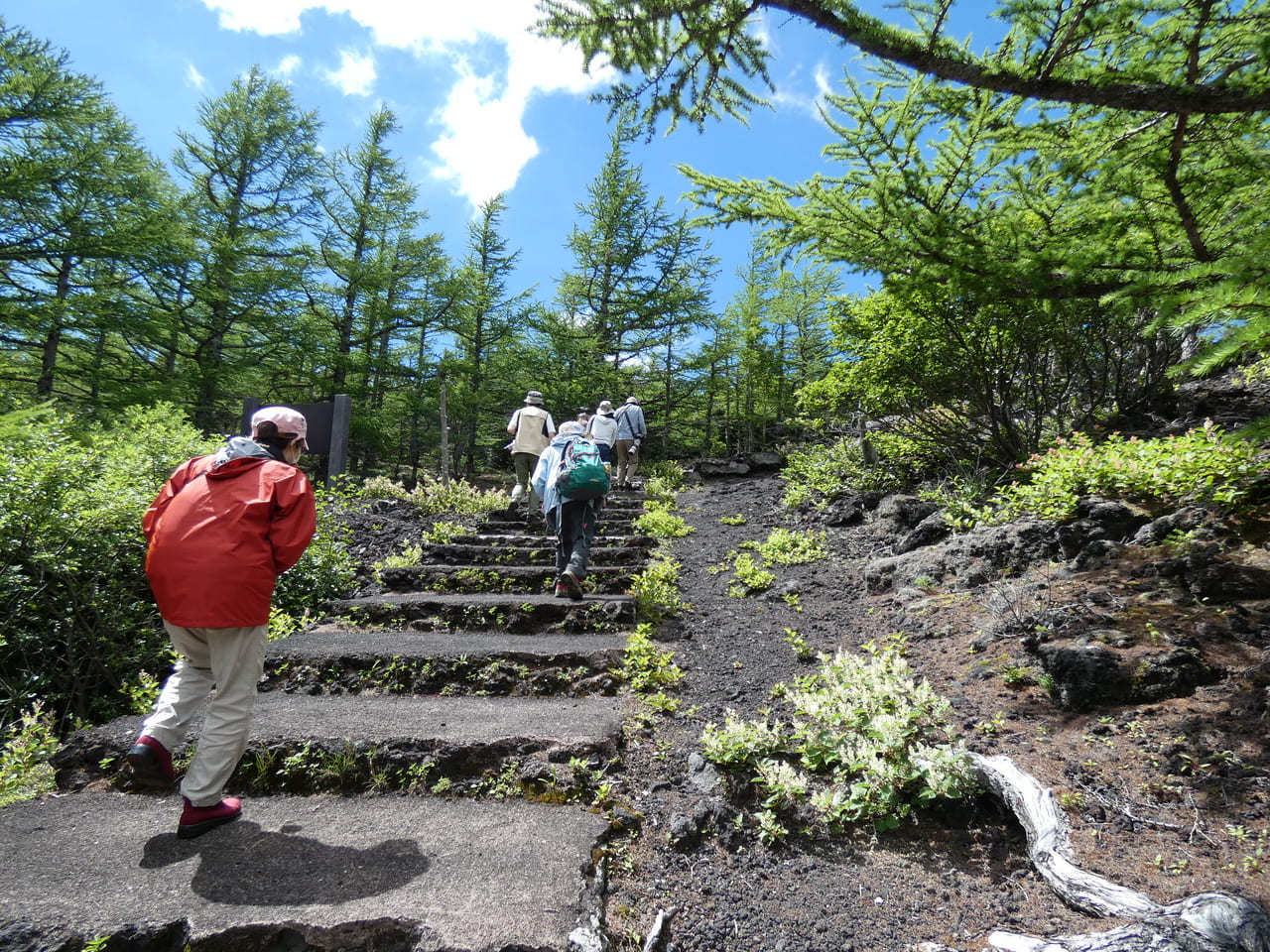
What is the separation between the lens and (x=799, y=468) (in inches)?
475

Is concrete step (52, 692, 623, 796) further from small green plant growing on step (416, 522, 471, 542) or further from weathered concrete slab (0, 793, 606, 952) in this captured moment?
small green plant growing on step (416, 522, 471, 542)

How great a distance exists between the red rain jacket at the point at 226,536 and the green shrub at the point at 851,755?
8.11 feet

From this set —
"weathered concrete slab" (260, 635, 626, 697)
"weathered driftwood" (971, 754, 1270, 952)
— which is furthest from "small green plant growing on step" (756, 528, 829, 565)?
"weathered driftwood" (971, 754, 1270, 952)

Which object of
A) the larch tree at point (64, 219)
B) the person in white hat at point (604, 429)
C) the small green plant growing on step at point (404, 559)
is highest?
the larch tree at point (64, 219)

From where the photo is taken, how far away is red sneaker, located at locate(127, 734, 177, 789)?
8.39ft

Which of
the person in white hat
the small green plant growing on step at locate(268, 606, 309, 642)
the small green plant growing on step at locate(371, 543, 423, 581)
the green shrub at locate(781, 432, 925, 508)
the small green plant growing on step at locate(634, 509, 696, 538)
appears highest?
the person in white hat

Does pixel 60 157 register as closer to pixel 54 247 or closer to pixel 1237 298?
pixel 54 247

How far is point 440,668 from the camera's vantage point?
4.24 m

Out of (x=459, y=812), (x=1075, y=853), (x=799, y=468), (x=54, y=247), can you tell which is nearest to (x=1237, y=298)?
(x=1075, y=853)

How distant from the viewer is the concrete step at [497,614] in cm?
514

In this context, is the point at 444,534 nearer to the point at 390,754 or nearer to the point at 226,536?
the point at 390,754

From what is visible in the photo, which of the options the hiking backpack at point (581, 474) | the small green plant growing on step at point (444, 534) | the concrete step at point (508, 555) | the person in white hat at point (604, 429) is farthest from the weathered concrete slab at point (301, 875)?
the person in white hat at point (604, 429)

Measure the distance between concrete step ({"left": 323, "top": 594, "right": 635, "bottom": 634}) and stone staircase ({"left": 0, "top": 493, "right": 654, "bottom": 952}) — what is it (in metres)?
0.02

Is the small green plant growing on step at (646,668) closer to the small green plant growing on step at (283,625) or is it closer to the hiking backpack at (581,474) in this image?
the hiking backpack at (581,474)
